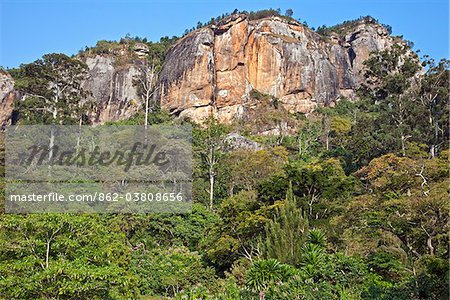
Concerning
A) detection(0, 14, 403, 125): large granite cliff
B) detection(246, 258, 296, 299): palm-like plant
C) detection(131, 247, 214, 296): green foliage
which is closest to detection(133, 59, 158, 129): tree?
detection(131, 247, 214, 296): green foliage

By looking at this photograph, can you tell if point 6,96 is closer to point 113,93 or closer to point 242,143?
point 113,93

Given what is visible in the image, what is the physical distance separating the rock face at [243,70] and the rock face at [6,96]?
1323cm

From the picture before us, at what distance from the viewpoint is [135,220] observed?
60.5ft

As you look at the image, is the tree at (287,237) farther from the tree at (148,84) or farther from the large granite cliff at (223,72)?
the large granite cliff at (223,72)

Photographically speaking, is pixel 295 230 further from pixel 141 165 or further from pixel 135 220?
pixel 141 165

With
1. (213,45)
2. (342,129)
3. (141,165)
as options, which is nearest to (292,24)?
(213,45)

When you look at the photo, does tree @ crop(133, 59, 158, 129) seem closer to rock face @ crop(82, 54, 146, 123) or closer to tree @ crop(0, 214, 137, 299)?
rock face @ crop(82, 54, 146, 123)

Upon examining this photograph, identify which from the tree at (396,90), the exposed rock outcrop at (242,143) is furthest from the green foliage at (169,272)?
the exposed rock outcrop at (242,143)

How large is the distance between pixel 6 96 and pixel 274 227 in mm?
35097

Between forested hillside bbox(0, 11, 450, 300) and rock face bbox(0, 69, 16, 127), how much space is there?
15.1m

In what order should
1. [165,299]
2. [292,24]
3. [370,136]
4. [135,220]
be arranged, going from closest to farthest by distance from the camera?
[165,299]
[135,220]
[370,136]
[292,24]

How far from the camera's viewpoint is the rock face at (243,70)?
4541cm

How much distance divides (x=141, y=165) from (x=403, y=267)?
13746 mm

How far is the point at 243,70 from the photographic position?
48.2 meters
